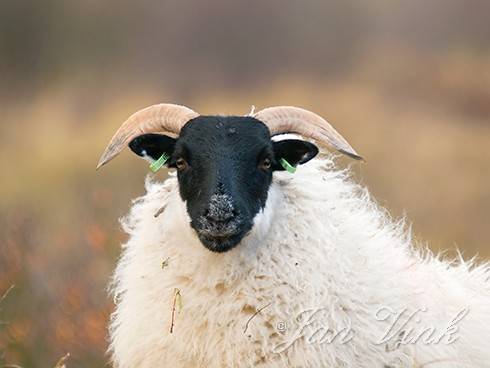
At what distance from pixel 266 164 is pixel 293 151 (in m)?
0.33

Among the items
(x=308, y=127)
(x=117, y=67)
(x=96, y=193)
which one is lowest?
(x=117, y=67)

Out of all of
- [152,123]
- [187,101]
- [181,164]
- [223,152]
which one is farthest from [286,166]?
[187,101]

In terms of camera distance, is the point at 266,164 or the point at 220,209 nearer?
the point at 220,209

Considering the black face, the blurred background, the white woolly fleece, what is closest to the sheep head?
the black face

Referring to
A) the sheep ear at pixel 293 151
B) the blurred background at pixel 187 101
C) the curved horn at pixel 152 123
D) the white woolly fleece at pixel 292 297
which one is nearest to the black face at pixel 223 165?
the sheep ear at pixel 293 151

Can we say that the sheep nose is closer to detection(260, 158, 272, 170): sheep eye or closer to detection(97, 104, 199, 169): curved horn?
detection(260, 158, 272, 170): sheep eye

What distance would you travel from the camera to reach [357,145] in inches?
759

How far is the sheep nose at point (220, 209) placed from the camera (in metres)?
8.49

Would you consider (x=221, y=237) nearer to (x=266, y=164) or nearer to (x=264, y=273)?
(x=264, y=273)

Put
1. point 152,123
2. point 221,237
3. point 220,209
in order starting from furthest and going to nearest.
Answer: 1. point 152,123
2. point 221,237
3. point 220,209

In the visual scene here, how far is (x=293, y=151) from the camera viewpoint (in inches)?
367

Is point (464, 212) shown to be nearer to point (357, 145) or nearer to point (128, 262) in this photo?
point (357, 145)

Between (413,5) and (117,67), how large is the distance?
20.6ft

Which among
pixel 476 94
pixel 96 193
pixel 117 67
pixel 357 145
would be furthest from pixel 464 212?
pixel 117 67
